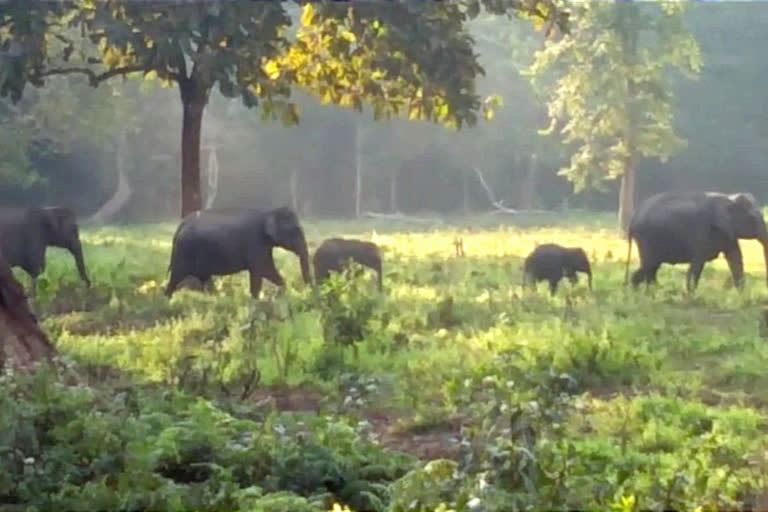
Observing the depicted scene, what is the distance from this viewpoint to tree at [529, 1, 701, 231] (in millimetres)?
14953

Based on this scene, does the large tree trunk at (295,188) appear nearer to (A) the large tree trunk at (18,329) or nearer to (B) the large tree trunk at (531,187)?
(B) the large tree trunk at (531,187)

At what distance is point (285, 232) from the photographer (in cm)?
1202

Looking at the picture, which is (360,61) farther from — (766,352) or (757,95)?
→ (766,352)

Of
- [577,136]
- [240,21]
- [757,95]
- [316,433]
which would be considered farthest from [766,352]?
[577,136]

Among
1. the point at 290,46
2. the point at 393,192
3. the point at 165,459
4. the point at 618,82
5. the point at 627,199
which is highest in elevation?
the point at 290,46

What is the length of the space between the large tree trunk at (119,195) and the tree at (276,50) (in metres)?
4.27

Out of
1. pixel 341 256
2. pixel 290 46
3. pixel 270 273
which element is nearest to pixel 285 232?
pixel 270 273

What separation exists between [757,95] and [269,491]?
36.3 ft

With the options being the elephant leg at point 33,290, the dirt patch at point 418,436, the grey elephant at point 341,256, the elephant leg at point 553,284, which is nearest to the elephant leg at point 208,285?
the grey elephant at point 341,256

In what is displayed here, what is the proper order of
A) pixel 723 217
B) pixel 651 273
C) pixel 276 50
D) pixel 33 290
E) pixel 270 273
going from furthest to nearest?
pixel 651 273
pixel 723 217
pixel 270 273
pixel 33 290
pixel 276 50

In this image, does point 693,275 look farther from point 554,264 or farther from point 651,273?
point 554,264

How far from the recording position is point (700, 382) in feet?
22.9

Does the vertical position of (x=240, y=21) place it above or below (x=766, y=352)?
above

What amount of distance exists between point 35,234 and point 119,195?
5698mm
